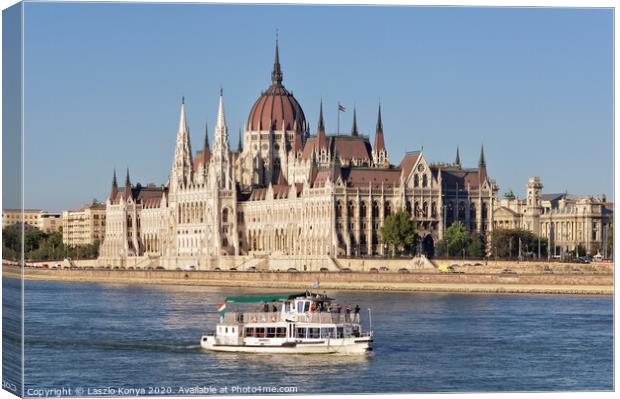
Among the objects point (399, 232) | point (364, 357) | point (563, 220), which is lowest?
point (364, 357)

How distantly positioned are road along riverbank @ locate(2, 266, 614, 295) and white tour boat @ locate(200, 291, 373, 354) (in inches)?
975

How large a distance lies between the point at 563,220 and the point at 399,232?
53.1 ft

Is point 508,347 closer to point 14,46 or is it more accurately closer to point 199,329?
point 199,329

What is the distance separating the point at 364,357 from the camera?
40.6m

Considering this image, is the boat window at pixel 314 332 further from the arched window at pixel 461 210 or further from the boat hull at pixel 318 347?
the arched window at pixel 461 210

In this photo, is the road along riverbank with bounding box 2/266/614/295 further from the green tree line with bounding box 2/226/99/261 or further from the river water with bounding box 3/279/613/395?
the green tree line with bounding box 2/226/99/261

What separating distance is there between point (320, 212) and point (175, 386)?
7025cm

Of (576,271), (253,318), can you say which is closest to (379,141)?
(576,271)

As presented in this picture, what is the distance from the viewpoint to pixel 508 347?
1716 inches

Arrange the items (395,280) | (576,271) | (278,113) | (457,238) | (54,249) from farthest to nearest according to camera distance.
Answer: (54,249) → (278,113) → (457,238) → (395,280) → (576,271)

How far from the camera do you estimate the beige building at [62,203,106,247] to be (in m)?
140

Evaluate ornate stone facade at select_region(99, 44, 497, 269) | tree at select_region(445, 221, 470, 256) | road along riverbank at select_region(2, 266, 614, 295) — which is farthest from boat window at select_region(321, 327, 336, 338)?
ornate stone facade at select_region(99, 44, 497, 269)

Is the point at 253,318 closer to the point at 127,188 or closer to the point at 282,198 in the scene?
the point at 282,198

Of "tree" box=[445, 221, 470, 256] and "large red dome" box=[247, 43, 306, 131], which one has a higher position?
"large red dome" box=[247, 43, 306, 131]
